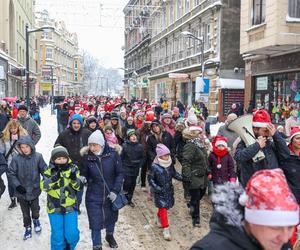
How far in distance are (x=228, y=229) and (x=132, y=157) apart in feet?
19.5

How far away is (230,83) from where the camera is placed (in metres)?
23.7

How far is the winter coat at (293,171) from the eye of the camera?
15.3 ft

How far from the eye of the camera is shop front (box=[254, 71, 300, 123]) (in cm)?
1653

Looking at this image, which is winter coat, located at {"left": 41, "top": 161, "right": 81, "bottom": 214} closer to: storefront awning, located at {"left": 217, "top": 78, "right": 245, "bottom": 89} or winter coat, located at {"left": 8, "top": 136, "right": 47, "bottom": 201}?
winter coat, located at {"left": 8, "top": 136, "right": 47, "bottom": 201}

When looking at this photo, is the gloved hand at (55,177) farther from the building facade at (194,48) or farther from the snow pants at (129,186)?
the building facade at (194,48)

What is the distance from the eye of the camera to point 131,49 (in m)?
61.0

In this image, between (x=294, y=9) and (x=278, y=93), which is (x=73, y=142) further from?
(x=278, y=93)

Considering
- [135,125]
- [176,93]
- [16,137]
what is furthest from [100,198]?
[176,93]

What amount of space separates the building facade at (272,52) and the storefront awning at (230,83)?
2.88 meters

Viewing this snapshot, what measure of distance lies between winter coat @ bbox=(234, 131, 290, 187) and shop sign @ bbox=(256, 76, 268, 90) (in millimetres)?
14847

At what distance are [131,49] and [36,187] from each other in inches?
2221

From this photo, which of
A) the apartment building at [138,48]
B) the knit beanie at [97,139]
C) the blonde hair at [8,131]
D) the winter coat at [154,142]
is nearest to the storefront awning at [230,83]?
the winter coat at [154,142]

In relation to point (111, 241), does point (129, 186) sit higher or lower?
higher

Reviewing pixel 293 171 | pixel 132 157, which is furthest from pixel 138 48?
pixel 293 171
